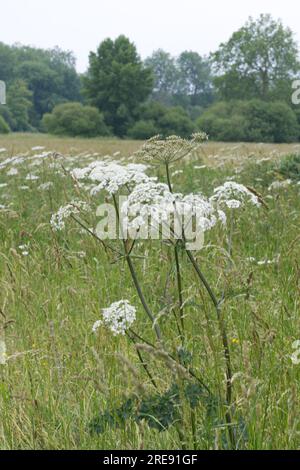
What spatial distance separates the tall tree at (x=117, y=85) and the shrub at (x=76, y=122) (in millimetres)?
4098

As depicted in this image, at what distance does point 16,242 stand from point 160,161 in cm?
327

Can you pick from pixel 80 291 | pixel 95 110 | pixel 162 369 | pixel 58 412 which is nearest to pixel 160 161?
pixel 162 369

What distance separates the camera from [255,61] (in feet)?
211

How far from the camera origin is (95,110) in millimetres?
54938

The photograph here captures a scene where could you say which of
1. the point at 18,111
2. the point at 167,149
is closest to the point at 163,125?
the point at 18,111

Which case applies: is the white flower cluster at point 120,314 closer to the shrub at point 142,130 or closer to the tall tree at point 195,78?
the shrub at point 142,130

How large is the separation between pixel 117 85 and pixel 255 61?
15219mm

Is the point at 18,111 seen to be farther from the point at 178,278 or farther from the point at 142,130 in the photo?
the point at 178,278

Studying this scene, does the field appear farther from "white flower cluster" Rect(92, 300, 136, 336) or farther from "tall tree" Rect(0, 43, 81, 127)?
"tall tree" Rect(0, 43, 81, 127)

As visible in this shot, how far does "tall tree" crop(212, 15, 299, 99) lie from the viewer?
62.9 meters

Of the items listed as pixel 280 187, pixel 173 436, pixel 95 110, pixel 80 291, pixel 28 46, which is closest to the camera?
pixel 173 436

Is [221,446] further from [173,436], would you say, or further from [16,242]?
[16,242]
